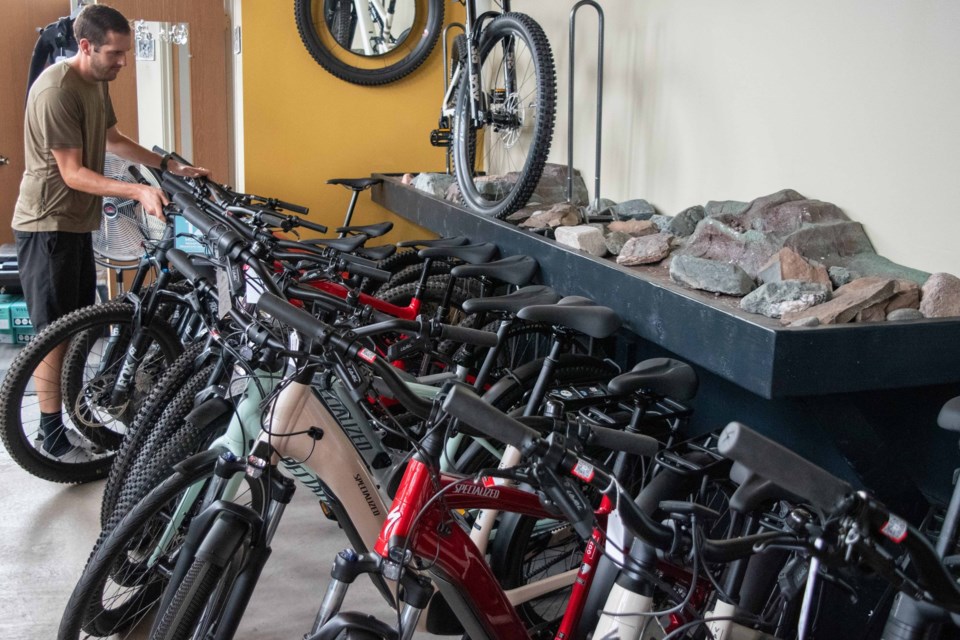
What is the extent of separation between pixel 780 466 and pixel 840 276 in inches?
60.8

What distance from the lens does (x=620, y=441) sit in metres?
1.30

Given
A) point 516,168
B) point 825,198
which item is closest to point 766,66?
point 825,198

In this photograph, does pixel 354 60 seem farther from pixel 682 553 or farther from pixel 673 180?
pixel 682 553

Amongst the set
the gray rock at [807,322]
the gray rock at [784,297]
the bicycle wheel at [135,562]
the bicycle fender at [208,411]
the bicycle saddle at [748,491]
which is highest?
the gray rock at [784,297]

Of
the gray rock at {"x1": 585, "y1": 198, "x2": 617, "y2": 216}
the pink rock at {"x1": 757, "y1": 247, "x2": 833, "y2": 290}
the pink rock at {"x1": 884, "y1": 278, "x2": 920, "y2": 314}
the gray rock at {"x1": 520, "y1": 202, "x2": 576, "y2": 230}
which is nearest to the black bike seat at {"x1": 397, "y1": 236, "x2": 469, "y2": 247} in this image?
the gray rock at {"x1": 520, "y1": 202, "x2": 576, "y2": 230}

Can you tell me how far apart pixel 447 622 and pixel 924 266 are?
1613mm

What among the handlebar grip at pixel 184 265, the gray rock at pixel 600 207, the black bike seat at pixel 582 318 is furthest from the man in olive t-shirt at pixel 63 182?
the gray rock at pixel 600 207

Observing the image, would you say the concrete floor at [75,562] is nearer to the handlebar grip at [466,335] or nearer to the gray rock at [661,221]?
the handlebar grip at [466,335]

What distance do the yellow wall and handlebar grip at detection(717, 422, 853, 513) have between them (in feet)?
14.2

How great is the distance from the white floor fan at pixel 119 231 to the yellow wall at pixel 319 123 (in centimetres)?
79

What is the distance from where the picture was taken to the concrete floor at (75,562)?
7.84 ft

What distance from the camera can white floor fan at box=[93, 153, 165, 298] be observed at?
14.4 ft

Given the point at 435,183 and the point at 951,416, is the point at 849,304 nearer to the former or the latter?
the point at 951,416

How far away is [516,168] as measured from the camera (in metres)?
4.93
